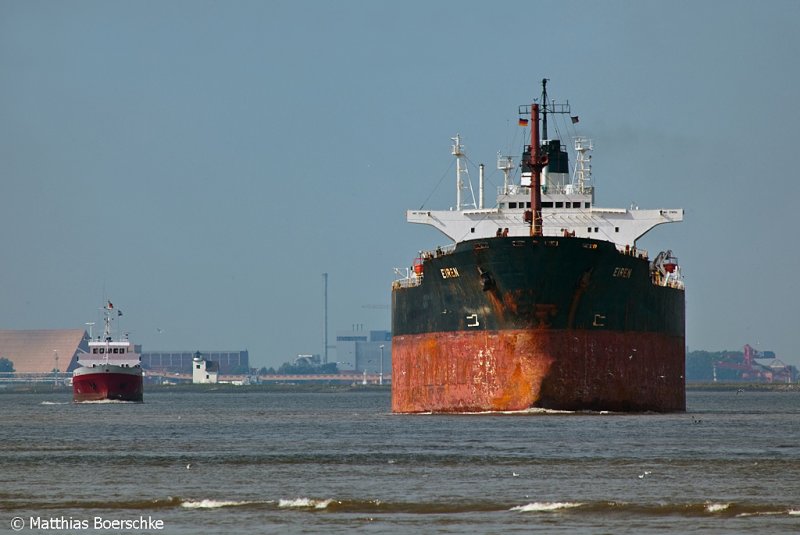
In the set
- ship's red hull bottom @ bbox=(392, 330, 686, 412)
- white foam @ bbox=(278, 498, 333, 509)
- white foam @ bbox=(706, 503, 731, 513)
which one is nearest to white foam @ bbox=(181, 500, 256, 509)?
white foam @ bbox=(278, 498, 333, 509)

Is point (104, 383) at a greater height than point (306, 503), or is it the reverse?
point (104, 383)

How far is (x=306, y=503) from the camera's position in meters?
26.8

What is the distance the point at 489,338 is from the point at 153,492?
22915 mm

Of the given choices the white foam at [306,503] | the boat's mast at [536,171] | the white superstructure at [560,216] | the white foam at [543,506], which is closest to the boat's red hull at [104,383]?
the white superstructure at [560,216]

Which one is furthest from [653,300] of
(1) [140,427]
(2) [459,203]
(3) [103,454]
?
(3) [103,454]

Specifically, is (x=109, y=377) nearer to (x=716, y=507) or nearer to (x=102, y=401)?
(x=102, y=401)

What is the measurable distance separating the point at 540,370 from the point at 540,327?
135 centimetres

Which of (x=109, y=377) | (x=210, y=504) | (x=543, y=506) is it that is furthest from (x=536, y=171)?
(x=109, y=377)

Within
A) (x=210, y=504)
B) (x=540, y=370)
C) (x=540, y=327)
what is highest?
(x=540, y=327)

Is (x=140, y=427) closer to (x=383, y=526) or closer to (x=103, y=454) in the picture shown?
(x=103, y=454)

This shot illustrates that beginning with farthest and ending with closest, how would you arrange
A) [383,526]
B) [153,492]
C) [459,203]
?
[459,203]
[153,492]
[383,526]

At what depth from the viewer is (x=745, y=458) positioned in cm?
3466

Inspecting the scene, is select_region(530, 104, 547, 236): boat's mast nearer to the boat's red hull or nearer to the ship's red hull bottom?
the ship's red hull bottom

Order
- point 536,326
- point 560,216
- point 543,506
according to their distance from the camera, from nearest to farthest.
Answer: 1. point 543,506
2. point 536,326
3. point 560,216
